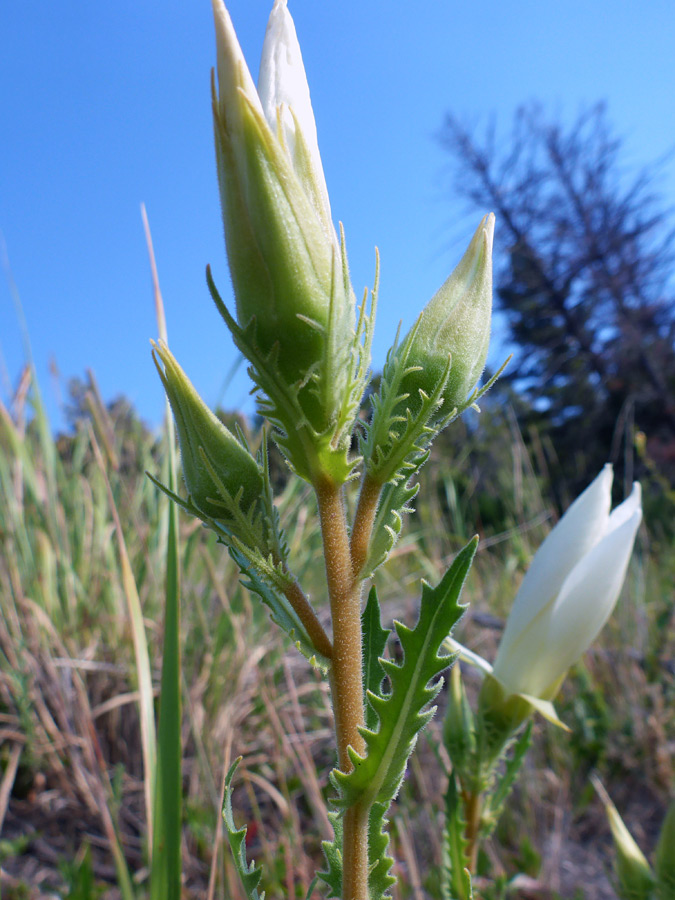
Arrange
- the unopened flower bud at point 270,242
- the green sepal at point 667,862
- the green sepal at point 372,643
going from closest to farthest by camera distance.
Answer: the unopened flower bud at point 270,242 → the green sepal at point 372,643 → the green sepal at point 667,862

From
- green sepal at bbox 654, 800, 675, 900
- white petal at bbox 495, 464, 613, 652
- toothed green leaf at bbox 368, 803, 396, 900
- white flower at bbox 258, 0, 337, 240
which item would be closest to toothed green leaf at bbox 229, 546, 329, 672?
toothed green leaf at bbox 368, 803, 396, 900

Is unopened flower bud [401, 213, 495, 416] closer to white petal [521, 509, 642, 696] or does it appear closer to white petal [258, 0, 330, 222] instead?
white petal [258, 0, 330, 222]

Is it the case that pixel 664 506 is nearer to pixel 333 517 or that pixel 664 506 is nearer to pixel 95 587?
pixel 95 587

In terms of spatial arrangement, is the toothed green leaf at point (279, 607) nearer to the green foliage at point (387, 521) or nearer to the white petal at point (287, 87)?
the green foliage at point (387, 521)

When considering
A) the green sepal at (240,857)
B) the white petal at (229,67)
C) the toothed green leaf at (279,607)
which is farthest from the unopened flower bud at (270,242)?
the green sepal at (240,857)

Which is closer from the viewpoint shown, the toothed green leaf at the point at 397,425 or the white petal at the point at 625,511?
the toothed green leaf at the point at 397,425

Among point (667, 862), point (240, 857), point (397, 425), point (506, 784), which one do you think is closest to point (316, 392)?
point (397, 425)

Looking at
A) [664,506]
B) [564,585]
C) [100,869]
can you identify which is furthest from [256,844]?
[664,506]
